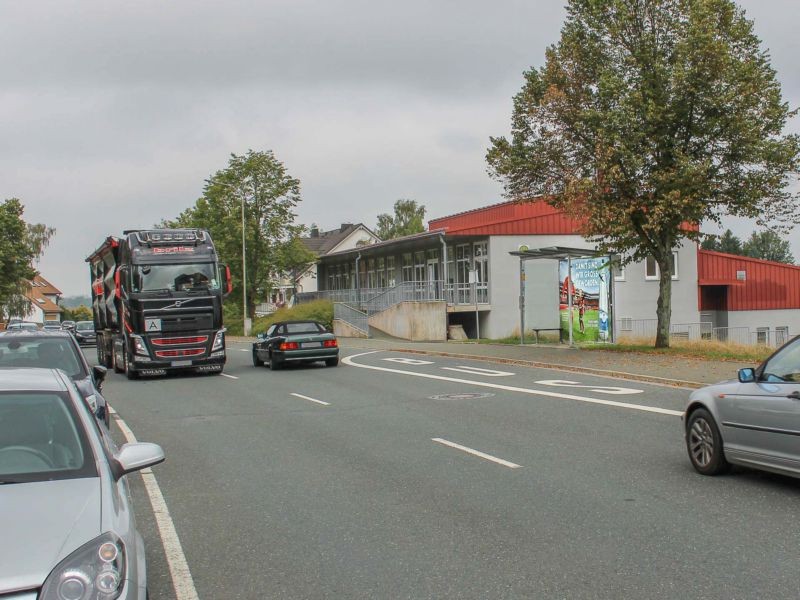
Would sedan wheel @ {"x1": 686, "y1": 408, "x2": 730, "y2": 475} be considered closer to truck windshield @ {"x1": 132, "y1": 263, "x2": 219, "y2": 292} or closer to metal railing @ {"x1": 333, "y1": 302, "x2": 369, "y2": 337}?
truck windshield @ {"x1": 132, "y1": 263, "x2": 219, "y2": 292}

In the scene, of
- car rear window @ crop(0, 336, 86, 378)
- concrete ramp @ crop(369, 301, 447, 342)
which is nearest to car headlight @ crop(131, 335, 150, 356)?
car rear window @ crop(0, 336, 86, 378)

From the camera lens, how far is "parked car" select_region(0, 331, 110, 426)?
9.98 m

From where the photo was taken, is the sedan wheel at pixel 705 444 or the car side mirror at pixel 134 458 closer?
the car side mirror at pixel 134 458

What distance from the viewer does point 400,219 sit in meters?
94.9

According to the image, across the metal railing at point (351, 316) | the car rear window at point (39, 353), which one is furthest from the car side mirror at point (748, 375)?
the metal railing at point (351, 316)

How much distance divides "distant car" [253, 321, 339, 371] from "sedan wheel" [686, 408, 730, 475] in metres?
15.6

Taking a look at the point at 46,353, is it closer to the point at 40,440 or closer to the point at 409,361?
the point at 40,440

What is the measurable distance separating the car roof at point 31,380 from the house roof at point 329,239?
80.0m

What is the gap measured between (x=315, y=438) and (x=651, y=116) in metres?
14.0

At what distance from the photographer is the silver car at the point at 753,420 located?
7.08m

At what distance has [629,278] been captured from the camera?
4172cm

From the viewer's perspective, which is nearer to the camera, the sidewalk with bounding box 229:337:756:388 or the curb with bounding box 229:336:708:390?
the curb with bounding box 229:336:708:390

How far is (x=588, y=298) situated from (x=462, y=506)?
23.9 m

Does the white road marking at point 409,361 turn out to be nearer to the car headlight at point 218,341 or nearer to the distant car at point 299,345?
the distant car at point 299,345
